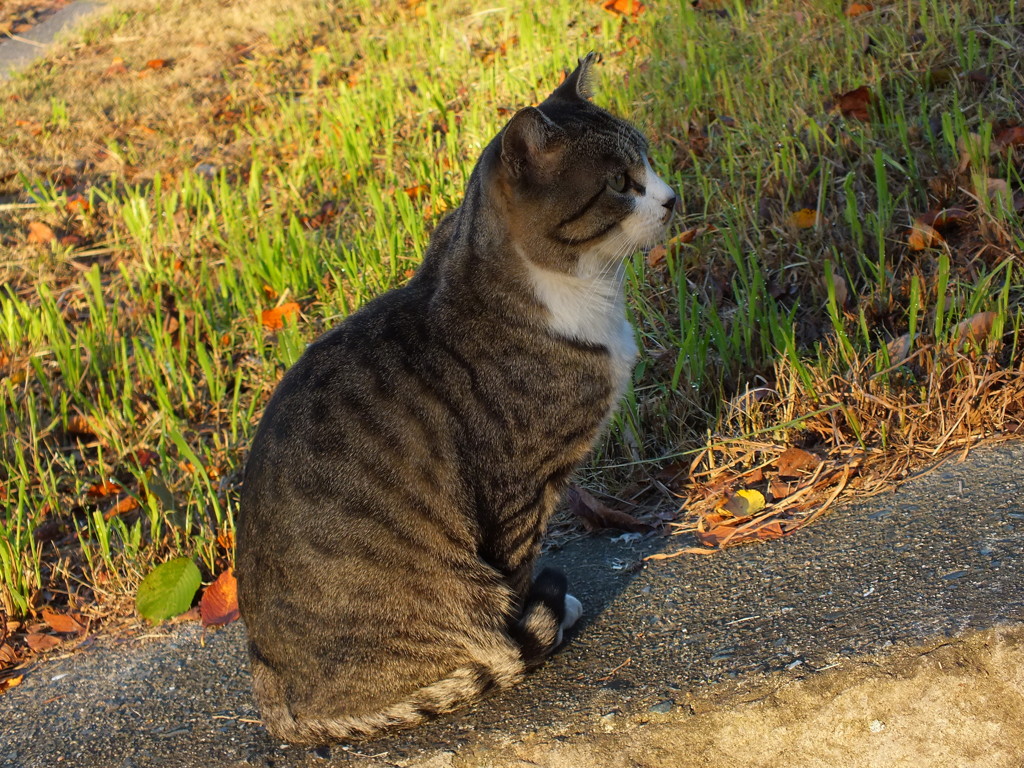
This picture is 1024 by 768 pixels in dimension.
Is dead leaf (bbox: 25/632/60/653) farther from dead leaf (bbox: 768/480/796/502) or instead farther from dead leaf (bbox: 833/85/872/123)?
dead leaf (bbox: 833/85/872/123)

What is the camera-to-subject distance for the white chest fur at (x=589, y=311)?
7.38 feet

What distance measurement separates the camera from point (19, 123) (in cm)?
624

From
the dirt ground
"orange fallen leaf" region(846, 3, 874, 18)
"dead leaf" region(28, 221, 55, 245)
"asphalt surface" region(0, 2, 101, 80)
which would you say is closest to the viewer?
the dirt ground

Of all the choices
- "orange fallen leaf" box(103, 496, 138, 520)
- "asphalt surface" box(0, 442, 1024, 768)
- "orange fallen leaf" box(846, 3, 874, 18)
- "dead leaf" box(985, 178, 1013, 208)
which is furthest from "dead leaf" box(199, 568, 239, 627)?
"orange fallen leaf" box(846, 3, 874, 18)

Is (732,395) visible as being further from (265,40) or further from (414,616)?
(265,40)

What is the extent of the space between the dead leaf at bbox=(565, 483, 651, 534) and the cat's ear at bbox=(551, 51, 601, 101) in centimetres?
106

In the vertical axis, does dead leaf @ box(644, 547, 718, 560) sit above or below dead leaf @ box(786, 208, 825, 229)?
below

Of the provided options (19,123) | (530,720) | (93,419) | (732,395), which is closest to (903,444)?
(732,395)

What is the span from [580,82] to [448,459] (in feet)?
3.77

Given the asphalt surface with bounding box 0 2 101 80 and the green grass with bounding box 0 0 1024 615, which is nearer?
the green grass with bounding box 0 0 1024 615

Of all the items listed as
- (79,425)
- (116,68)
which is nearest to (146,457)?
(79,425)

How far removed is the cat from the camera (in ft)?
6.89

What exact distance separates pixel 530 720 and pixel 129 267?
344 centimetres

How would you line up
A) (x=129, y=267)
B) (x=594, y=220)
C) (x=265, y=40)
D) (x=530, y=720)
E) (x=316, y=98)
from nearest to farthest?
(x=530, y=720), (x=594, y=220), (x=129, y=267), (x=316, y=98), (x=265, y=40)
